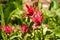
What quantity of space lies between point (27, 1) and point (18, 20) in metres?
0.51

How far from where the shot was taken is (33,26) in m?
2.51

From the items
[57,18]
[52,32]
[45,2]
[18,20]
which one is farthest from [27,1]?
[52,32]

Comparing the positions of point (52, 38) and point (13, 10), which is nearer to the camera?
point (52, 38)

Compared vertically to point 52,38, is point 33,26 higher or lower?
higher

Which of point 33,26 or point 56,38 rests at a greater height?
point 33,26

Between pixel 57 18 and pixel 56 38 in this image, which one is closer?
pixel 56 38

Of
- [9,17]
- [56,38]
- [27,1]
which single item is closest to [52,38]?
[56,38]

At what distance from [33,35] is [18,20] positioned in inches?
27.1

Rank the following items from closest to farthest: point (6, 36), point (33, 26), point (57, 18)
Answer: point (33, 26)
point (6, 36)
point (57, 18)

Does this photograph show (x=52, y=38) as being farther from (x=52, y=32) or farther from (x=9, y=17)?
(x=9, y=17)

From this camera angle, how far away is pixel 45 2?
148 inches

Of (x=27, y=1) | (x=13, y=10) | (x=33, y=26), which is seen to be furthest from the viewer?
(x=27, y=1)

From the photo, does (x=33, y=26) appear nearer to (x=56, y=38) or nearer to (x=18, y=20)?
(x=56, y=38)

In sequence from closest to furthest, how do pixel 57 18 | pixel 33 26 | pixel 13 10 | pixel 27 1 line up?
pixel 33 26
pixel 57 18
pixel 13 10
pixel 27 1
